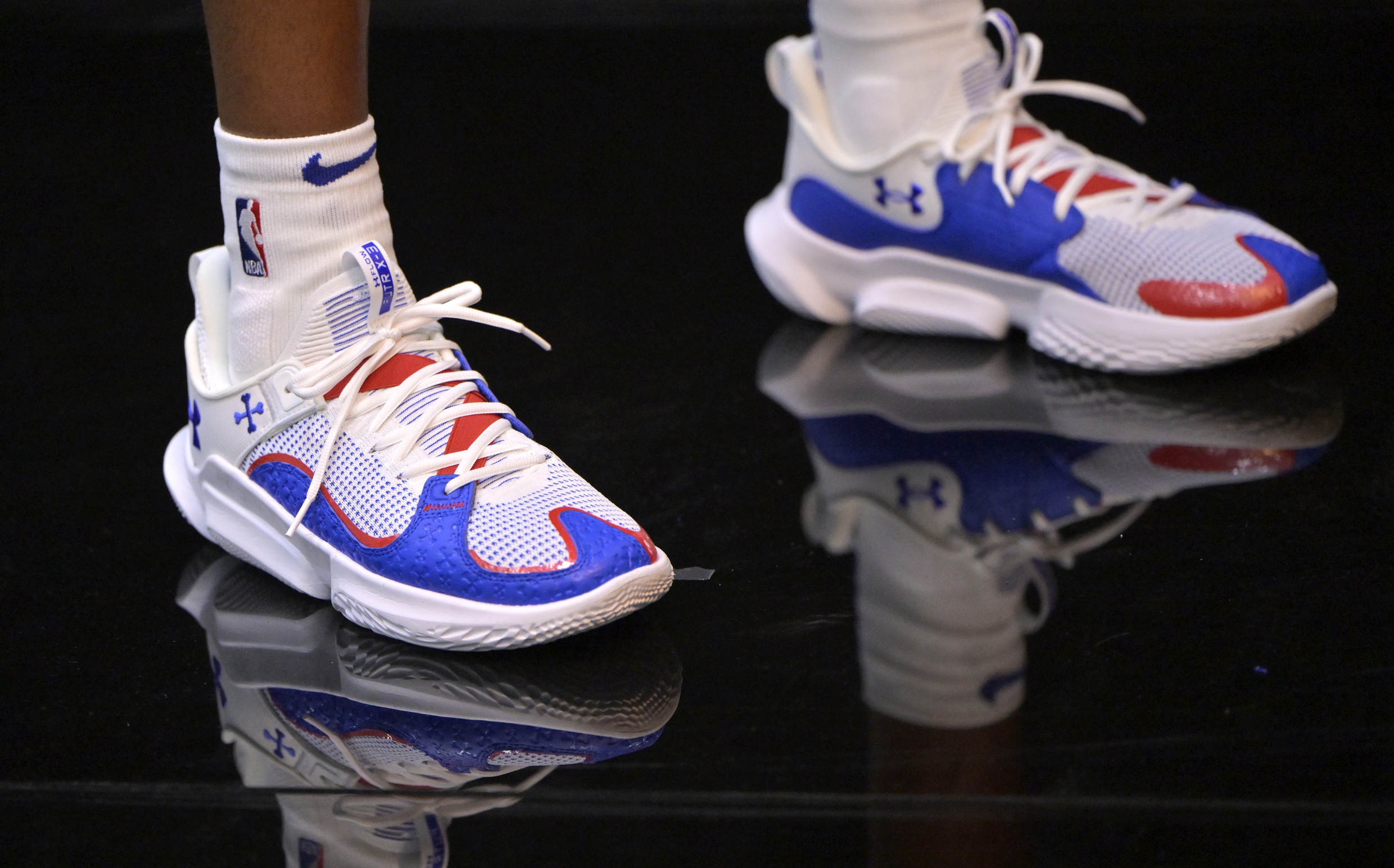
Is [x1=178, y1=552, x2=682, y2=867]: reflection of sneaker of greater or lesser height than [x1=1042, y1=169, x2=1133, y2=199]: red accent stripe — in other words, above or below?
below

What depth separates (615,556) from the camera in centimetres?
96

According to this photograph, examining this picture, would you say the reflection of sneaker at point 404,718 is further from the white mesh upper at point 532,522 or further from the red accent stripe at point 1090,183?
the red accent stripe at point 1090,183

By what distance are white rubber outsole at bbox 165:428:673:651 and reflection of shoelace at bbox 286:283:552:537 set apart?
40mm

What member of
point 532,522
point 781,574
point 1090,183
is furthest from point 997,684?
point 1090,183

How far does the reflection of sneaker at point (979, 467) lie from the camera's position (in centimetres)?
100

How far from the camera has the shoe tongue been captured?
1.01 m

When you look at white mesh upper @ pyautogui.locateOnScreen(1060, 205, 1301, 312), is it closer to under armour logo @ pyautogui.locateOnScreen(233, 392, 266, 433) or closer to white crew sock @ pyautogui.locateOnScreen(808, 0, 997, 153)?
white crew sock @ pyautogui.locateOnScreen(808, 0, 997, 153)

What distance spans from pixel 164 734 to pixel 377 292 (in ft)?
1.08

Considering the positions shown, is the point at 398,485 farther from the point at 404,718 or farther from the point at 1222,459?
the point at 1222,459

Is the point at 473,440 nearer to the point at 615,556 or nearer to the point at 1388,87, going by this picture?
the point at 615,556

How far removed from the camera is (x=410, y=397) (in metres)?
1.03

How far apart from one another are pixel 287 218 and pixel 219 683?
→ 0.32 metres

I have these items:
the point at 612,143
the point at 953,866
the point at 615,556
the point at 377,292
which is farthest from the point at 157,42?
the point at 953,866
